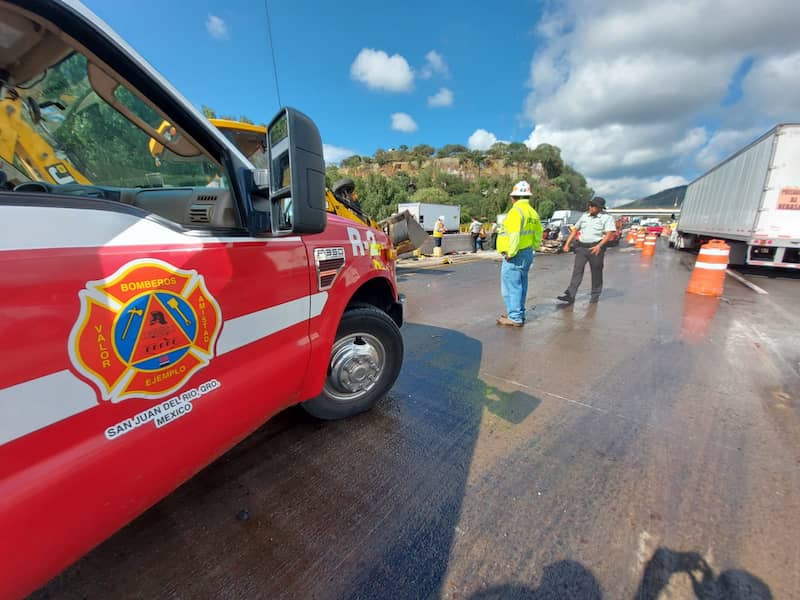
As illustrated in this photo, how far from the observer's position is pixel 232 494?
1.84 metres

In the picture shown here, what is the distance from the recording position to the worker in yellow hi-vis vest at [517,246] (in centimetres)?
426

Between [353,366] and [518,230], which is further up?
[518,230]

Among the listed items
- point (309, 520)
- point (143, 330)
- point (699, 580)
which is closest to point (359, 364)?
point (309, 520)

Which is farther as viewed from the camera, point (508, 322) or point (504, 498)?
point (508, 322)

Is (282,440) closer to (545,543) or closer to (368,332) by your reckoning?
(368,332)

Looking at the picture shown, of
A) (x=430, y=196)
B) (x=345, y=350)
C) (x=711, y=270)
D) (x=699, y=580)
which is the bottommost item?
(x=699, y=580)

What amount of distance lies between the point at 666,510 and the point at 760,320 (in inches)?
205

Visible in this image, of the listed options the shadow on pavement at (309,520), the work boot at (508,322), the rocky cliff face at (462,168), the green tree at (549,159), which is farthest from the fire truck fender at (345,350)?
the green tree at (549,159)

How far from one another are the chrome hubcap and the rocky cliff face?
8830 centimetres

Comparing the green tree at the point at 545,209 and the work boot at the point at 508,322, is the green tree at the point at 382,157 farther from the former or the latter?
the work boot at the point at 508,322

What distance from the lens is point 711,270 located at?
21.2 ft

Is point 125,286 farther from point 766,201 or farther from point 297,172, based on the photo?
point 766,201

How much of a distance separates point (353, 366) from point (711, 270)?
753 centimetres

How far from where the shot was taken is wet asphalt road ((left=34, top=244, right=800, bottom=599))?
1.42 m
